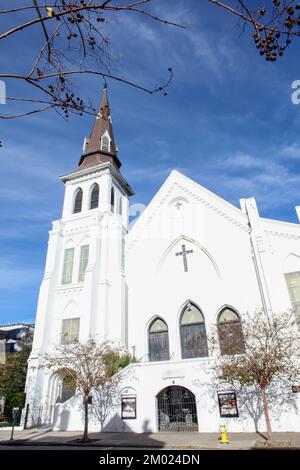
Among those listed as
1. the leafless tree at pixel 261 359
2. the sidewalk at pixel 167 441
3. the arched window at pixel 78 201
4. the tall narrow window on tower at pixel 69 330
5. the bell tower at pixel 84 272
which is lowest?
the sidewalk at pixel 167 441

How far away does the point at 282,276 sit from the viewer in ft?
64.0

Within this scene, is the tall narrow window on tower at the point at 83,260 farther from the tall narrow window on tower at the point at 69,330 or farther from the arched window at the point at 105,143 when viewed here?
the arched window at the point at 105,143

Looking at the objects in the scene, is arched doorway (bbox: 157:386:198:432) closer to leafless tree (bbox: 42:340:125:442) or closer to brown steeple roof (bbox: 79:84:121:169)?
leafless tree (bbox: 42:340:125:442)

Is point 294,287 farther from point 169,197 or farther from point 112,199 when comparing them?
point 112,199

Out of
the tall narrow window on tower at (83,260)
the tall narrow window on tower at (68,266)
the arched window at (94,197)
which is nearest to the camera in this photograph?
the tall narrow window on tower at (83,260)

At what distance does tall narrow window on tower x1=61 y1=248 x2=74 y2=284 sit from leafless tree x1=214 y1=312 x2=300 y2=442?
Result: 14563 millimetres

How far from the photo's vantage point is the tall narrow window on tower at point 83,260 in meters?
25.4

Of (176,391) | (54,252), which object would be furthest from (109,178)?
(176,391)

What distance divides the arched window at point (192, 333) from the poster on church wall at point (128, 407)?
14.9 feet

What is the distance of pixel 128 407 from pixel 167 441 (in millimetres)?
4467

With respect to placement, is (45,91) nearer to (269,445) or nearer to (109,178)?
(269,445)

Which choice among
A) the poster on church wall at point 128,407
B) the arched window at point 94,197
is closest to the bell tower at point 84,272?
the arched window at point 94,197

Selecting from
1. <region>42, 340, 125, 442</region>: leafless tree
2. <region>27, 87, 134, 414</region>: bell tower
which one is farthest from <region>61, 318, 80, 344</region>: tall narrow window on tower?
<region>42, 340, 125, 442</region>: leafless tree

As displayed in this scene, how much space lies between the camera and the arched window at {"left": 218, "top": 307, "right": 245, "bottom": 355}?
1437cm
